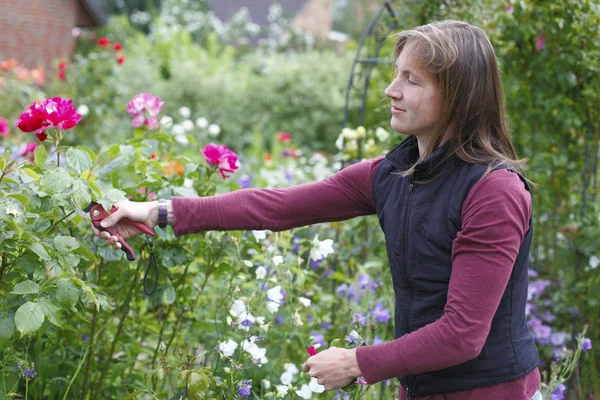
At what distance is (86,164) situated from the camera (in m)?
1.83

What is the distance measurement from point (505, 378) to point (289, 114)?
29.0 feet

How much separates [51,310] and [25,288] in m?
0.08

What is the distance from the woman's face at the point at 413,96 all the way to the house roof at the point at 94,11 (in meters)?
13.7

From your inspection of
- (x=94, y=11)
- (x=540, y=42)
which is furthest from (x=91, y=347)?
(x=94, y=11)

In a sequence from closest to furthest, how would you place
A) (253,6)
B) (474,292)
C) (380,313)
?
(474,292) → (380,313) → (253,6)

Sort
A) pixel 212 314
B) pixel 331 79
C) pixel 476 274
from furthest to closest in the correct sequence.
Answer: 1. pixel 331 79
2. pixel 212 314
3. pixel 476 274

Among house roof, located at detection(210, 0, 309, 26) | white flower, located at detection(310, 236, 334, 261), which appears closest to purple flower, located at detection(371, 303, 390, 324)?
white flower, located at detection(310, 236, 334, 261)

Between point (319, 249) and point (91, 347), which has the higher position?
point (319, 249)

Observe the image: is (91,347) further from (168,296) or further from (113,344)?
(168,296)

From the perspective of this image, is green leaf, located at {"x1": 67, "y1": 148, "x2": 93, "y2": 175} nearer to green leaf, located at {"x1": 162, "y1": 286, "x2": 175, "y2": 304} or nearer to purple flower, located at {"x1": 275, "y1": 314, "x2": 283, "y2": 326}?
green leaf, located at {"x1": 162, "y1": 286, "x2": 175, "y2": 304}

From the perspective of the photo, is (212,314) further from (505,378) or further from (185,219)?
(505,378)

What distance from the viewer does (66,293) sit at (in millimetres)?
1646

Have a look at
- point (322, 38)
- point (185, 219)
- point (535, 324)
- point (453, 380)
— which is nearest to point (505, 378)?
point (453, 380)

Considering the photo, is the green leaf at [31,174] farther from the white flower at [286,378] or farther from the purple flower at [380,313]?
the purple flower at [380,313]
